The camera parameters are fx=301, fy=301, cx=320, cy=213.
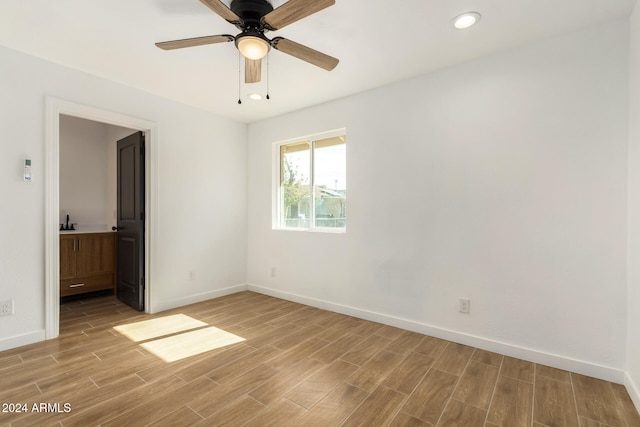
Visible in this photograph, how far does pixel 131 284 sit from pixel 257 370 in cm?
248

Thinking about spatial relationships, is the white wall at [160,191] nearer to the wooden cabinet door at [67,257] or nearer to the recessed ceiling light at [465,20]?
the wooden cabinet door at [67,257]

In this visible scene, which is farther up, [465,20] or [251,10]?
[465,20]

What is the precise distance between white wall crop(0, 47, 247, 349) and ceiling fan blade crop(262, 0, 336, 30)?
2.22m

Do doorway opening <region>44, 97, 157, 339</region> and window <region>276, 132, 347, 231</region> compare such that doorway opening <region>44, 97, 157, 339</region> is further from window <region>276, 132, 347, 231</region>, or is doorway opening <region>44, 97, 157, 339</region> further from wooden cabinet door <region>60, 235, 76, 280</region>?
window <region>276, 132, 347, 231</region>

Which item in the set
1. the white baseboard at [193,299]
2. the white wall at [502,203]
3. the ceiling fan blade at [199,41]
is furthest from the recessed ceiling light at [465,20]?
the white baseboard at [193,299]

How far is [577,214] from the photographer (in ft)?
7.42

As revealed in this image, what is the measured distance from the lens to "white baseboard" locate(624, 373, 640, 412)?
184cm

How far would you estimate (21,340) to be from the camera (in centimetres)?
264


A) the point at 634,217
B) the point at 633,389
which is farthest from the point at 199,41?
the point at 633,389

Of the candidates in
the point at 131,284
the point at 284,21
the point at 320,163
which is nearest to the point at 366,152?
the point at 320,163

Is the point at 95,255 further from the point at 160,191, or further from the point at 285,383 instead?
the point at 285,383

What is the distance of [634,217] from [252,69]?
283 centimetres

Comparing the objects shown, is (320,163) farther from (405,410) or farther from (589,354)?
(589,354)

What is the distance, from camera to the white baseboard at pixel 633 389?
1.84 m
